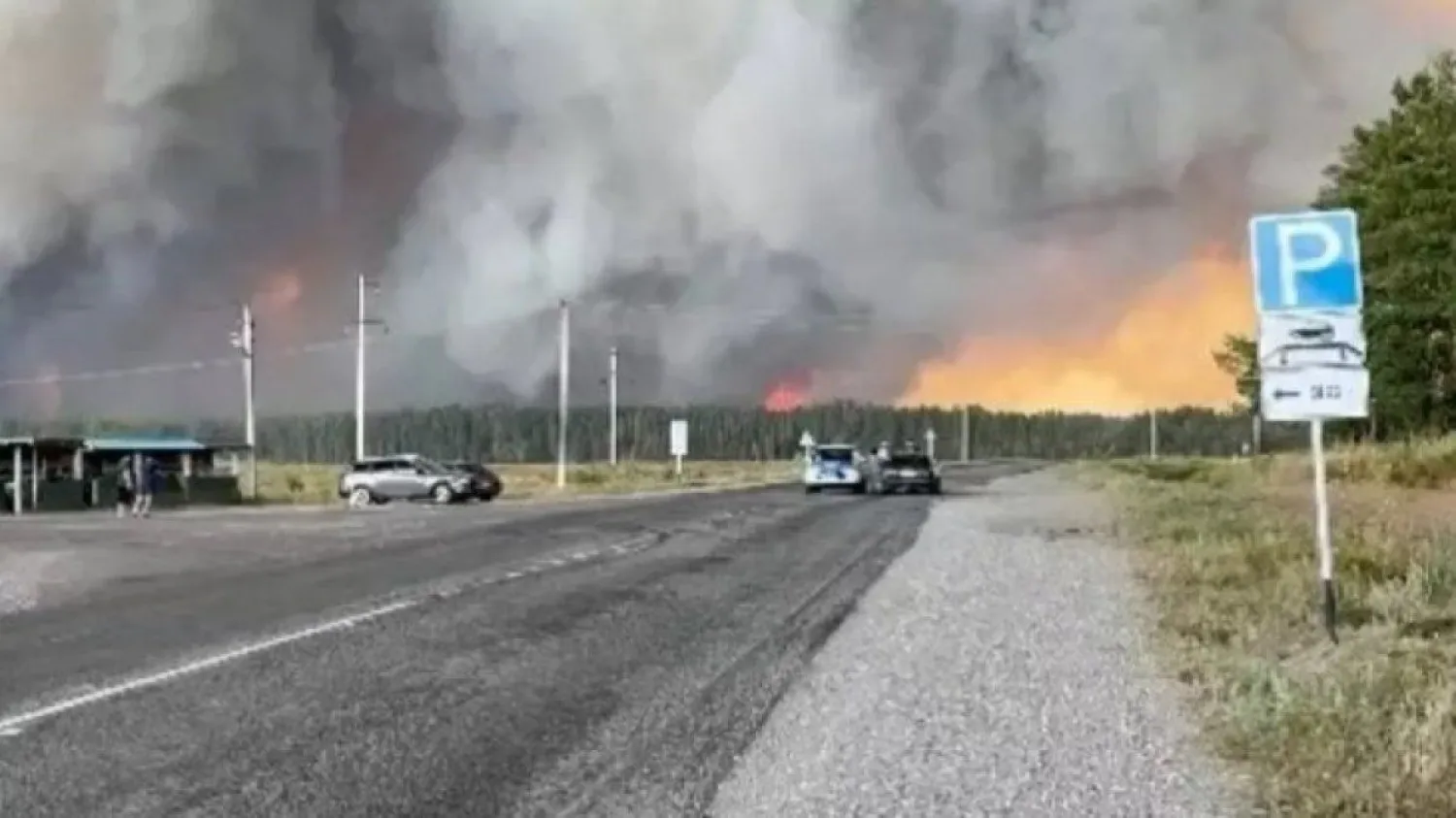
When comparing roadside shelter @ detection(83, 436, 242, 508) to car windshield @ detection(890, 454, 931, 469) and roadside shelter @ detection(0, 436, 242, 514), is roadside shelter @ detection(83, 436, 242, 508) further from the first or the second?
car windshield @ detection(890, 454, 931, 469)

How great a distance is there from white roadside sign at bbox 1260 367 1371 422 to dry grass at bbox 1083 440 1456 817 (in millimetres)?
1799

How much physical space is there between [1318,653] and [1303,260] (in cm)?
322

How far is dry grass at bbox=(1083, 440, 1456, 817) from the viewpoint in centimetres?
824

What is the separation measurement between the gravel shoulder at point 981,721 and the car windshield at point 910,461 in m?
39.6

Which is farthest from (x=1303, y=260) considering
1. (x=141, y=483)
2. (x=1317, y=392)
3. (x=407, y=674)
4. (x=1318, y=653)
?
(x=141, y=483)

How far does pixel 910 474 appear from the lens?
198 ft

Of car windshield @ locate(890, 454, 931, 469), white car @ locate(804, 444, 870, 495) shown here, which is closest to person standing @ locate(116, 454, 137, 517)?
white car @ locate(804, 444, 870, 495)

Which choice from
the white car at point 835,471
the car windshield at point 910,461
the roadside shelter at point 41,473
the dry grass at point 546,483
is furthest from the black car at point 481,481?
the car windshield at point 910,461

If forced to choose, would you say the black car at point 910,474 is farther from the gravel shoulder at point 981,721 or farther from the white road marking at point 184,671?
the white road marking at point 184,671

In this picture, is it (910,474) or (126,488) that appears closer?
(126,488)

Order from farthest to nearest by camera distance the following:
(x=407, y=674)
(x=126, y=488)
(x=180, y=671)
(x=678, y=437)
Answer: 1. (x=678, y=437)
2. (x=126, y=488)
3. (x=180, y=671)
4. (x=407, y=674)

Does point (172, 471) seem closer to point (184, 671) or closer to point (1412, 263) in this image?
point (1412, 263)

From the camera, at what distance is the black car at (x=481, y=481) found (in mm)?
65125

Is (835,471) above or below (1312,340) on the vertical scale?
below
